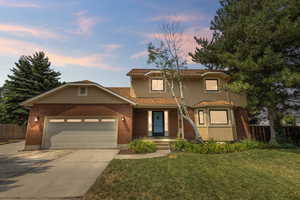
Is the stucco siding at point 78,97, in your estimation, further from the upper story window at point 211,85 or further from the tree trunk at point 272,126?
the tree trunk at point 272,126

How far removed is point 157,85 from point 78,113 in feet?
23.5

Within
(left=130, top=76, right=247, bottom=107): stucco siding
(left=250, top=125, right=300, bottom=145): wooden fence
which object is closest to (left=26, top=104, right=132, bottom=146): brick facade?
(left=130, top=76, right=247, bottom=107): stucco siding

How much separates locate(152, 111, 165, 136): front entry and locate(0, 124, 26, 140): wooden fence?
16.9 meters

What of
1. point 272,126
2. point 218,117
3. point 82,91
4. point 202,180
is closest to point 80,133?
point 82,91

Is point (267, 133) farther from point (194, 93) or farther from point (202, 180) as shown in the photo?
point (202, 180)

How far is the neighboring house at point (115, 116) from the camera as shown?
Result: 10461mm

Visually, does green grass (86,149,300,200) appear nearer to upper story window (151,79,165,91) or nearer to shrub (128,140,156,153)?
shrub (128,140,156,153)

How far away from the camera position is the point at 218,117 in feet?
38.4

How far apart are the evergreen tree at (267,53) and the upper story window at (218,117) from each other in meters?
2.16

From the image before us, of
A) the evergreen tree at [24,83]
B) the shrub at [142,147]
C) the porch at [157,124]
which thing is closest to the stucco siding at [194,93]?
the porch at [157,124]

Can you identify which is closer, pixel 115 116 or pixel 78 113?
pixel 78 113

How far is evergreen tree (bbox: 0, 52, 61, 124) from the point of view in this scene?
1911cm

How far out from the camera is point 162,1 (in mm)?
10539

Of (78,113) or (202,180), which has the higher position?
(78,113)
